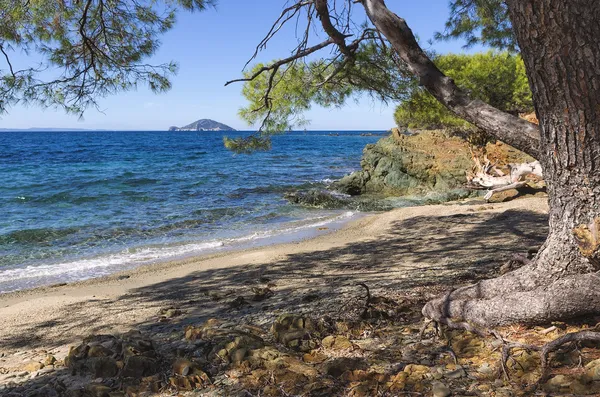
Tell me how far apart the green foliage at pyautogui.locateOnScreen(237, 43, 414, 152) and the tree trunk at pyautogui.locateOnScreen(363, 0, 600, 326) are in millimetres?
3571

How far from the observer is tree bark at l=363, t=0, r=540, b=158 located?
3.23m

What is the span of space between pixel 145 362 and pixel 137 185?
2020 cm

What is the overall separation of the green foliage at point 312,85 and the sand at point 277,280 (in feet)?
7.24

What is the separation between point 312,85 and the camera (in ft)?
22.0

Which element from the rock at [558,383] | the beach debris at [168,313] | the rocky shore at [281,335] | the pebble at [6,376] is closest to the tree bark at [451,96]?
the rocky shore at [281,335]

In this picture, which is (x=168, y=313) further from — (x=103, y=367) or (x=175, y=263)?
(x=175, y=263)

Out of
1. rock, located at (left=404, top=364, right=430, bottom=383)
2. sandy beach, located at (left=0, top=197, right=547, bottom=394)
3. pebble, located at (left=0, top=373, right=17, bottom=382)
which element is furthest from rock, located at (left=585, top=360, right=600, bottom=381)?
pebble, located at (left=0, top=373, right=17, bottom=382)

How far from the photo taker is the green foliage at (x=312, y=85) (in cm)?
654

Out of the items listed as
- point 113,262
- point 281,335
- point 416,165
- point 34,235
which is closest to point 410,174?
point 416,165

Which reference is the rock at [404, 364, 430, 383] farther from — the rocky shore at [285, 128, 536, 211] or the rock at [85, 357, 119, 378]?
the rocky shore at [285, 128, 536, 211]

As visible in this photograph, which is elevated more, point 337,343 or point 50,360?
point 337,343

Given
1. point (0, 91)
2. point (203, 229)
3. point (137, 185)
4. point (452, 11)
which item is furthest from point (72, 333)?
point (137, 185)

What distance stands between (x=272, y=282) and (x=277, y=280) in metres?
0.13

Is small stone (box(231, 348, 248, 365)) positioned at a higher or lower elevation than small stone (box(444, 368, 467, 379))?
higher
